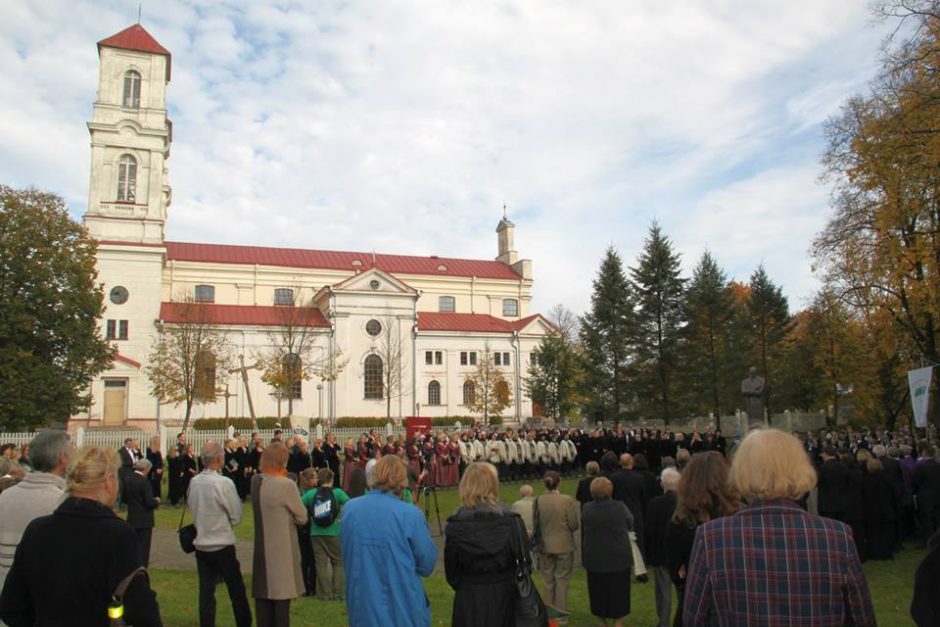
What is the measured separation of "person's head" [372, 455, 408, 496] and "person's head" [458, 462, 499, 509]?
1.48 feet

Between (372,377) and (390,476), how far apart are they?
158 feet

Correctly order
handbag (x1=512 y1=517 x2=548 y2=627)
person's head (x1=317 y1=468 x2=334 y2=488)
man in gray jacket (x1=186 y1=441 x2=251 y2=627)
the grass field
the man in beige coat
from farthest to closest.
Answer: person's head (x1=317 y1=468 x2=334 y2=488)
the grass field
the man in beige coat
man in gray jacket (x1=186 y1=441 x2=251 y2=627)
handbag (x1=512 y1=517 x2=548 y2=627)

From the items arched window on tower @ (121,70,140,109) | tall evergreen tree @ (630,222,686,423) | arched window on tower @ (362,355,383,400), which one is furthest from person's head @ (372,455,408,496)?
arched window on tower @ (121,70,140,109)

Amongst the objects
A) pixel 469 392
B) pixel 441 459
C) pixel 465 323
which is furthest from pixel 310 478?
pixel 465 323

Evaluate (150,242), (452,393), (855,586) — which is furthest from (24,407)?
(855,586)

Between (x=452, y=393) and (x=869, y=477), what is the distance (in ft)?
140

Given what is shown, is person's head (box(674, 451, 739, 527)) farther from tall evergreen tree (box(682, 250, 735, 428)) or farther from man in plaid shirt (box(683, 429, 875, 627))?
tall evergreen tree (box(682, 250, 735, 428))

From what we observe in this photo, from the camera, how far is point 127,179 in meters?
47.0

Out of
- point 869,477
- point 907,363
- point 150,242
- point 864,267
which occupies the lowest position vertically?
point 869,477

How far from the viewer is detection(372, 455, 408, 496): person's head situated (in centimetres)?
487

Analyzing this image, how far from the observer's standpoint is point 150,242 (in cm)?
4656

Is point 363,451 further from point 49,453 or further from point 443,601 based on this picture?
point 49,453

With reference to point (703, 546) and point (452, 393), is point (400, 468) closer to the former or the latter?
point (703, 546)

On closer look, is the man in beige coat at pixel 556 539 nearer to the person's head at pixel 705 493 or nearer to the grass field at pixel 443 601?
the grass field at pixel 443 601
